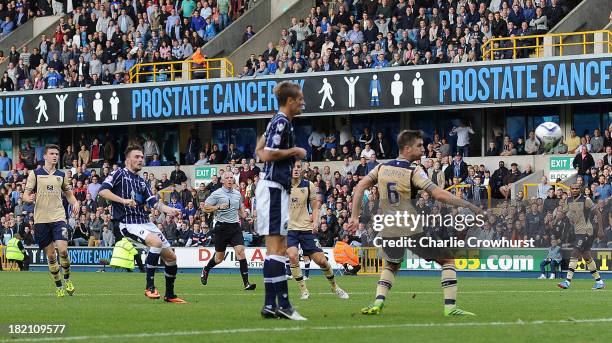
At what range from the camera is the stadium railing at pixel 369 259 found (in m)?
31.8

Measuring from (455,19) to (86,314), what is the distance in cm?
2357

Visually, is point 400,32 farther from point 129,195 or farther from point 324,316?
point 324,316

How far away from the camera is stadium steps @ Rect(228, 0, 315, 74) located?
4209 centimetres

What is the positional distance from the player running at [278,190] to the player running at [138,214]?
160 inches

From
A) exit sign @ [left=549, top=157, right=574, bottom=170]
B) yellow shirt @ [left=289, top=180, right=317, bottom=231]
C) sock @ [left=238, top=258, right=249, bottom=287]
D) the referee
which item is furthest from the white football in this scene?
exit sign @ [left=549, top=157, right=574, bottom=170]

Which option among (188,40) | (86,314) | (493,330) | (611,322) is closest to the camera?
(493,330)

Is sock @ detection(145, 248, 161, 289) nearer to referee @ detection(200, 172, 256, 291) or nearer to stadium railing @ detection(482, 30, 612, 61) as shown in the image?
referee @ detection(200, 172, 256, 291)

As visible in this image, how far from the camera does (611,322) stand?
12758mm

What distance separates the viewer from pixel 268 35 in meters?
42.3

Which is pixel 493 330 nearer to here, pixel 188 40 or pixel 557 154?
pixel 557 154

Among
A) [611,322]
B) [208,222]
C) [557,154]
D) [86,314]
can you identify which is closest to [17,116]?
[208,222]

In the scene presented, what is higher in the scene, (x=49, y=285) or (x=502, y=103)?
(x=502, y=103)

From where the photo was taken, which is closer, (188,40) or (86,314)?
(86,314)

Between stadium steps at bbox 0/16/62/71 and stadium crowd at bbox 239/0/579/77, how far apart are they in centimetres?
1218
